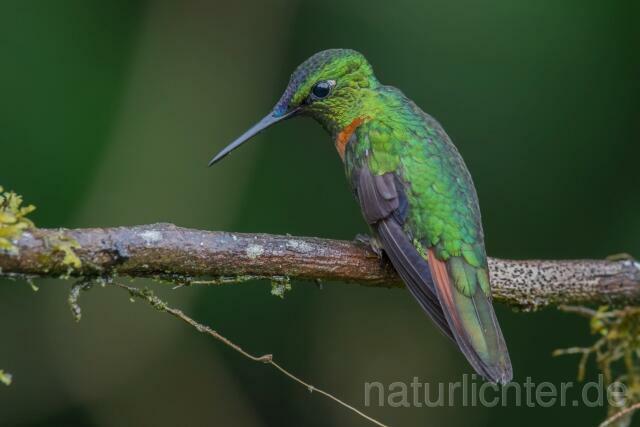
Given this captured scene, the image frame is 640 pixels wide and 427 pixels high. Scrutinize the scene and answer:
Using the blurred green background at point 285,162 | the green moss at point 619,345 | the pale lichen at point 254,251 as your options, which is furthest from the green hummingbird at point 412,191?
the blurred green background at point 285,162

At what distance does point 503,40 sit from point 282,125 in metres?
1.60

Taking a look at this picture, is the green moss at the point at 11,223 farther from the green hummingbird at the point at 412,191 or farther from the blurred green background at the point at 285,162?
the blurred green background at the point at 285,162

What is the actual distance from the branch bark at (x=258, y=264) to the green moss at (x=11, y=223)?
1.0 inches

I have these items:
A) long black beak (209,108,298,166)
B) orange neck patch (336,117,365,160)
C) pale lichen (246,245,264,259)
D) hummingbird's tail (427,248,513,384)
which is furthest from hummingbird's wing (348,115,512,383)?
pale lichen (246,245,264,259)

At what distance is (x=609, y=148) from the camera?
568 centimetres

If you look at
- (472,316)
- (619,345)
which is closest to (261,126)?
(472,316)

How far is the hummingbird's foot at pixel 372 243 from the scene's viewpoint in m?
3.78

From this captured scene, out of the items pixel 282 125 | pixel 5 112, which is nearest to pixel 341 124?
pixel 282 125

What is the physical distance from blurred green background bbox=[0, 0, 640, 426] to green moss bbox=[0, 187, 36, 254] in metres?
2.27

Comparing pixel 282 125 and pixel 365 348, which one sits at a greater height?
pixel 282 125

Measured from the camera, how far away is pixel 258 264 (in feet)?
10.9

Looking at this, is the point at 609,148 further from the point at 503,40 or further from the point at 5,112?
the point at 5,112

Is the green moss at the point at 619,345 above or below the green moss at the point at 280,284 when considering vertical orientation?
below

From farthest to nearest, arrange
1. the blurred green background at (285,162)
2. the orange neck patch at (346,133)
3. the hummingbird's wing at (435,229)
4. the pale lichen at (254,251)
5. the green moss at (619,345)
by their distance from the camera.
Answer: the blurred green background at (285,162) < the orange neck patch at (346,133) < the green moss at (619,345) < the hummingbird's wing at (435,229) < the pale lichen at (254,251)
